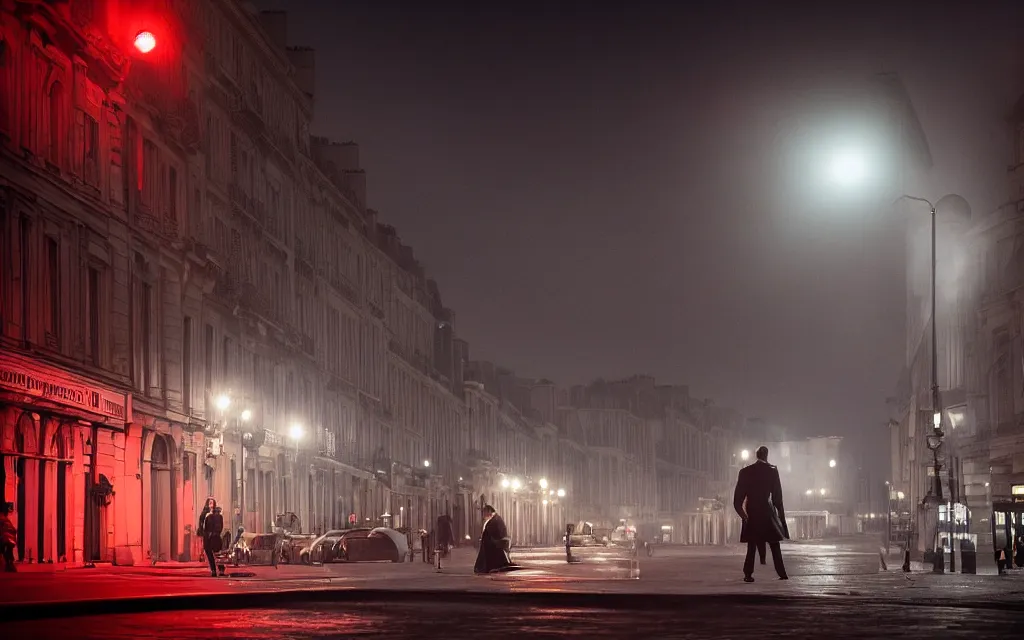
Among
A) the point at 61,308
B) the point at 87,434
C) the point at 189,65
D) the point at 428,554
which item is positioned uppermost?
the point at 189,65

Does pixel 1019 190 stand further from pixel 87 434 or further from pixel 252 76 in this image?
pixel 87 434

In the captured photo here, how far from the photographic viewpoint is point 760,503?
22750 millimetres

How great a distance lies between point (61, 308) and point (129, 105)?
301 inches

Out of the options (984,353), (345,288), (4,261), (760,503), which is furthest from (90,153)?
(984,353)

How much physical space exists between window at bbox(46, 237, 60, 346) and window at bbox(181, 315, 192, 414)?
11.1 meters

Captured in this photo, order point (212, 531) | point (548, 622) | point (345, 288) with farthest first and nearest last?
1. point (345, 288)
2. point (212, 531)
3. point (548, 622)

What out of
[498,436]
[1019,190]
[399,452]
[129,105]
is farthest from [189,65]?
[498,436]

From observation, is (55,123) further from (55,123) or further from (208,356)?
(208,356)

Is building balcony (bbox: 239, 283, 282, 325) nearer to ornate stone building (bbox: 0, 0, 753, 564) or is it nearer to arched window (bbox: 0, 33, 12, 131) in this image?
ornate stone building (bbox: 0, 0, 753, 564)

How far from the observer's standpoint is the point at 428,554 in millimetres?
46781

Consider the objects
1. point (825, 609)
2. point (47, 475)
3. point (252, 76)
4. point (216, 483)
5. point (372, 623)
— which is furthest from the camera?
point (252, 76)

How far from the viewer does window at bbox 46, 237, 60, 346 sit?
116 feet

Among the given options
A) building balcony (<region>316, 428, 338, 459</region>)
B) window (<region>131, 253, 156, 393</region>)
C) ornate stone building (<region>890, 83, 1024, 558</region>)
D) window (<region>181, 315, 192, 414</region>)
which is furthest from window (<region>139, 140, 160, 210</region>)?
ornate stone building (<region>890, 83, 1024, 558</region>)

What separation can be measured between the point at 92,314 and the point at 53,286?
9.44 feet
